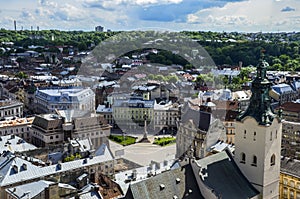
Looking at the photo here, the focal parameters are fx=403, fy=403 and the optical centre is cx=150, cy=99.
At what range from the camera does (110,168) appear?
45.5 m

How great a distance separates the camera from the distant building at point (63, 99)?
78.8 meters

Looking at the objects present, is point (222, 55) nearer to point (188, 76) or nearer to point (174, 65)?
point (174, 65)

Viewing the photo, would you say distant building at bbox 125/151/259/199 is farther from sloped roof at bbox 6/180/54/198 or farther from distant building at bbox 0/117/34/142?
distant building at bbox 0/117/34/142

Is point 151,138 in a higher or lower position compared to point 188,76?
lower

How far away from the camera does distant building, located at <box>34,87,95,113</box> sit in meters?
78.8

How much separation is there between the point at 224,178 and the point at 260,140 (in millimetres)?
3849

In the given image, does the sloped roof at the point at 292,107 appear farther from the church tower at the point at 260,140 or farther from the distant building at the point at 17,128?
the distant building at the point at 17,128

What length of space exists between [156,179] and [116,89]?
63916 millimetres

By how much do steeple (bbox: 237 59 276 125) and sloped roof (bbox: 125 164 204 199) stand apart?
6.34 meters

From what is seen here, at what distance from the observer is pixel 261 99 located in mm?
30094

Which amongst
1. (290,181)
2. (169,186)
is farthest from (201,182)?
(290,181)

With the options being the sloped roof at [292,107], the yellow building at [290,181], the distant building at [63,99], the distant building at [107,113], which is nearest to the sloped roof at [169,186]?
the yellow building at [290,181]

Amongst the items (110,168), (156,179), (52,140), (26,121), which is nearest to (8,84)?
(26,121)

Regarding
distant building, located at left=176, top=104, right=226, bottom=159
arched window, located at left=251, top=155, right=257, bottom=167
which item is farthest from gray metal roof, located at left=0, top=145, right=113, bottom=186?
arched window, located at left=251, top=155, right=257, bottom=167
